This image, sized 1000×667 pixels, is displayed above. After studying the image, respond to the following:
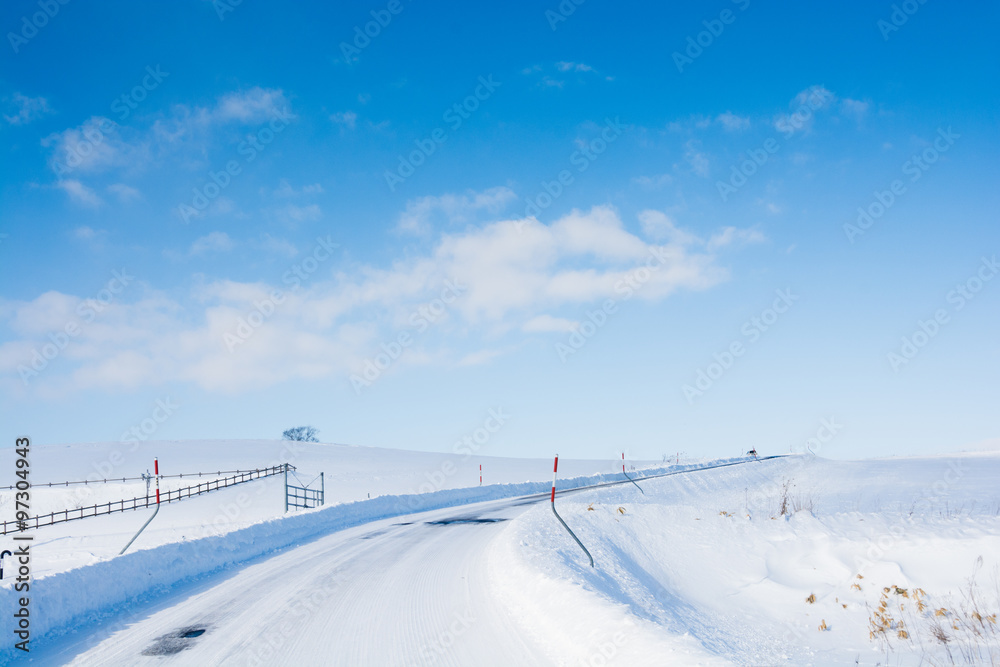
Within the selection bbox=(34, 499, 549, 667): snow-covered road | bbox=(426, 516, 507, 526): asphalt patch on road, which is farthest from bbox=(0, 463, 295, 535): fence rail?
bbox=(34, 499, 549, 667): snow-covered road

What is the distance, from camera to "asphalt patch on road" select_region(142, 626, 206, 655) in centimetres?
647

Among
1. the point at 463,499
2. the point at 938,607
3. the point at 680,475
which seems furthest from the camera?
the point at 680,475

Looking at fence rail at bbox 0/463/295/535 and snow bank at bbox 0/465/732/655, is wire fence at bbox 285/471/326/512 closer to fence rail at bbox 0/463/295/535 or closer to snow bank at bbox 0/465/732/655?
fence rail at bbox 0/463/295/535

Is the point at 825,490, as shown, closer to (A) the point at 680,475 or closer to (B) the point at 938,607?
(A) the point at 680,475

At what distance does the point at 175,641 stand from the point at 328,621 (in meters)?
1.65

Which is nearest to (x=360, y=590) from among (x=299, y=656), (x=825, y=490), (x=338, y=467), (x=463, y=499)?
(x=299, y=656)

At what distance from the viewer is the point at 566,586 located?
25.7 feet

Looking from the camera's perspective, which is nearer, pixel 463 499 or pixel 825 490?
pixel 825 490

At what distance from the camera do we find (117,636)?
716 centimetres

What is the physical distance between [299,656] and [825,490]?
2729 centimetres

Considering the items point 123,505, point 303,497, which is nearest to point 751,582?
point 303,497

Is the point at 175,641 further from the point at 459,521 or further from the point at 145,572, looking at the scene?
the point at 459,521

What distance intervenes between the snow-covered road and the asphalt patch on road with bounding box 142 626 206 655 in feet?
0.07

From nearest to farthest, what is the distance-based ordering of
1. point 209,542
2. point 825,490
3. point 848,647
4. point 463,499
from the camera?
point 848,647
point 209,542
point 825,490
point 463,499
